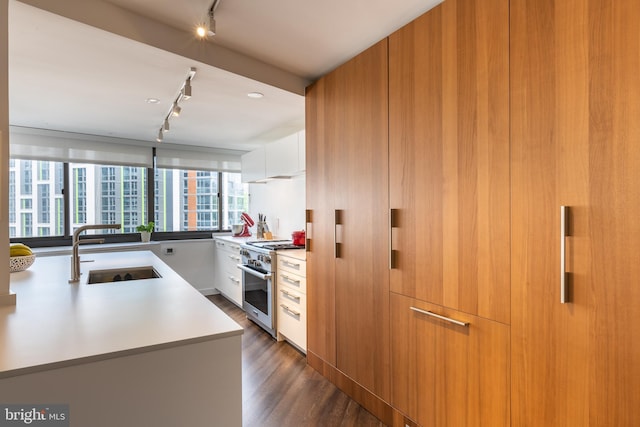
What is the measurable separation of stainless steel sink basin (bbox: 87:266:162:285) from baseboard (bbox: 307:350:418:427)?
1.42 metres

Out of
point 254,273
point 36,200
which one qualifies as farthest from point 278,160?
point 36,200

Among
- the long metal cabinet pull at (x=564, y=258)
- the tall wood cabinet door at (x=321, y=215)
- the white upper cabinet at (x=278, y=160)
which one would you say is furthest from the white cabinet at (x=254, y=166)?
the long metal cabinet pull at (x=564, y=258)

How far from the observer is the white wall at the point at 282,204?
4184mm

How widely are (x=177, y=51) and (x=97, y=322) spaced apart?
1.64 m

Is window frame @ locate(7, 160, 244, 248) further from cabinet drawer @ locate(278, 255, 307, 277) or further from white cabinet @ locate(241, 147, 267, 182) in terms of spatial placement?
cabinet drawer @ locate(278, 255, 307, 277)

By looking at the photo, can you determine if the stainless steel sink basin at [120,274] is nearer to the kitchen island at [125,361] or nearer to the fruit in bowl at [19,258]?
the fruit in bowl at [19,258]

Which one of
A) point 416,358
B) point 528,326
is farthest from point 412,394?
point 528,326

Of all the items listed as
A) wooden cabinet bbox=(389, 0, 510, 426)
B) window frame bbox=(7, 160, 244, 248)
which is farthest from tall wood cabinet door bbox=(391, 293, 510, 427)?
window frame bbox=(7, 160, 244, 248)

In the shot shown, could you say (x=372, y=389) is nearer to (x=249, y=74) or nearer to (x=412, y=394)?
(x=412, y=394)

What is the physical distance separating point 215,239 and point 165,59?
3.30m

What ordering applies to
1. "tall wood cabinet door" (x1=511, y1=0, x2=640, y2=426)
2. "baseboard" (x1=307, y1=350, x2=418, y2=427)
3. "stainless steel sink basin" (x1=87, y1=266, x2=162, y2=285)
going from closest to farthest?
"tall wood cabinet door" (x1=511, y1=0, x2=640, y2=426)
"baseboard" (x1=307, y1=350, x2=418, y2=427)
"stainless steel sink basin" (x1=87, y1=266, x2=162, y2=285)

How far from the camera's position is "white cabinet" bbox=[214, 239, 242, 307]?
4.28 metres

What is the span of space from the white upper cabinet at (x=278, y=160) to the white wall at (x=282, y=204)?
295mm

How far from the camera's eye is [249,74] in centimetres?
242
